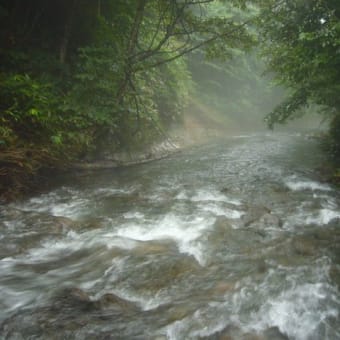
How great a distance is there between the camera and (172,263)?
4.41m

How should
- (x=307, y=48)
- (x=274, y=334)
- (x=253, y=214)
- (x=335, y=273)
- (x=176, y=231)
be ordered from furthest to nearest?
1. (x=307, y=48)
2. (x=253, y=214)
3. (x=176, y=231)
4. (x=335, y=273)
5. (x=274, y=334)

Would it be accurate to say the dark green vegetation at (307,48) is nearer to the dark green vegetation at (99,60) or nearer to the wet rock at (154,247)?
the dark green vegetation at (99,60)

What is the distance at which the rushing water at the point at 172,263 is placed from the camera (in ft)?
10.5

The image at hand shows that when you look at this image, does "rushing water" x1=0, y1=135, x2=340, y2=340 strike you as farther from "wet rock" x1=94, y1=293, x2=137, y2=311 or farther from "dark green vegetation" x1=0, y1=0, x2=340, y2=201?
"dark green vegetation" x1=0, y1=0, x2=340, y2=201

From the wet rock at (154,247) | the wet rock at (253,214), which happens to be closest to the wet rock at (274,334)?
the wet rock at (154,247)

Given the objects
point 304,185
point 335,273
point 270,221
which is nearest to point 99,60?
point 270,221

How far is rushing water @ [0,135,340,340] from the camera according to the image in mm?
3193

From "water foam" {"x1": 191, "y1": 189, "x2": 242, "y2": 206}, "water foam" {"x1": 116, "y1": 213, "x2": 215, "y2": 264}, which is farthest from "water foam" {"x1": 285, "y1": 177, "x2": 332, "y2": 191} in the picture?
"water foam" {"x1": 116, "y1": 213, "x2": 215, "y2": 264}

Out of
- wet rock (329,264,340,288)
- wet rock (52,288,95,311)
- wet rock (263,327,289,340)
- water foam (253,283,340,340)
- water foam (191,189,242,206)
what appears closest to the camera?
wet rock (263,327,289,340)

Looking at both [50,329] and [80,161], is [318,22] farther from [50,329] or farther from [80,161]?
[50,329]

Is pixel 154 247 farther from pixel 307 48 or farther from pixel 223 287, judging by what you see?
pixel 307 48

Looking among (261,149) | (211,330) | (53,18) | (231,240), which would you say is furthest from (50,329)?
(261,149)

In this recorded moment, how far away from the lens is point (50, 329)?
300 centimetres

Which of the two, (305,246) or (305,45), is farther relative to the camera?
(305,45)
